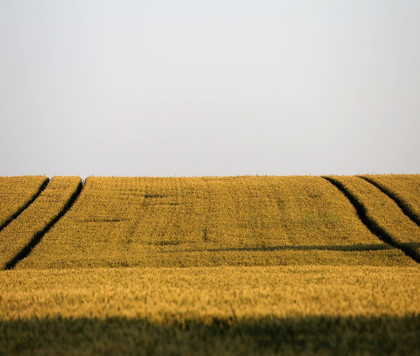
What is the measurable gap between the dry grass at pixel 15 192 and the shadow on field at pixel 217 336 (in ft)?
106

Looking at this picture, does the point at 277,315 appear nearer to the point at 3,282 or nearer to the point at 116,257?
the point at 3,282

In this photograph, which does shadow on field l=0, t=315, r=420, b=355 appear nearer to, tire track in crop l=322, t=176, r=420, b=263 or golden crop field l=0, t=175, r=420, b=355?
golden crop field l=0, t=175, r=420, b=355

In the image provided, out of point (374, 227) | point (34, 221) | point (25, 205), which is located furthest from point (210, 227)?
point (25, 205)

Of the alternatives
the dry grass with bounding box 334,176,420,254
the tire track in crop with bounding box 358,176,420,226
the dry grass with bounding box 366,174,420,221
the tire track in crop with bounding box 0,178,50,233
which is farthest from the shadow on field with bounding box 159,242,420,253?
the tire track in crop with bounding box 0,178,50,233

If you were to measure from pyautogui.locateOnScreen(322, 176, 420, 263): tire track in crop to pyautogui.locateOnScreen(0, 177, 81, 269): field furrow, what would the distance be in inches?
997

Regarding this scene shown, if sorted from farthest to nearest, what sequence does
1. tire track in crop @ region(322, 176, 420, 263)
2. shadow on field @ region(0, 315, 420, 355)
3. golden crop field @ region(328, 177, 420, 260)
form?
golden crop field @ region(328, 177, 420, 260), tire track in crop @ region(322, 176, 420, 263), shadow on field @ region(0, 315, 420, 355)

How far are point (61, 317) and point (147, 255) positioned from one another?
20.4m

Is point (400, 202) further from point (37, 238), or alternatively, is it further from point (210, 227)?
point (37, 238)

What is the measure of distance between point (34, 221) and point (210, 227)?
14126mm

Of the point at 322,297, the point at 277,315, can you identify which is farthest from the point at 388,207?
the point at 277,315

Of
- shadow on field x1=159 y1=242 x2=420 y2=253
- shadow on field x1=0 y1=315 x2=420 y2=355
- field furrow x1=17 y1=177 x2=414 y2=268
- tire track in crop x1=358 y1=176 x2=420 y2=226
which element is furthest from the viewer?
tire track in crop x1=358 y1=176 x2=420 y2=226

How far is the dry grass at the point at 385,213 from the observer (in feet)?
112

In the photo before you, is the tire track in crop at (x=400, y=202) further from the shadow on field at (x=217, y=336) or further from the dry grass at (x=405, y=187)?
the shadow on field at (x=217, y=336)

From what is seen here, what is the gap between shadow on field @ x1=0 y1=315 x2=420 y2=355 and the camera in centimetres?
767
